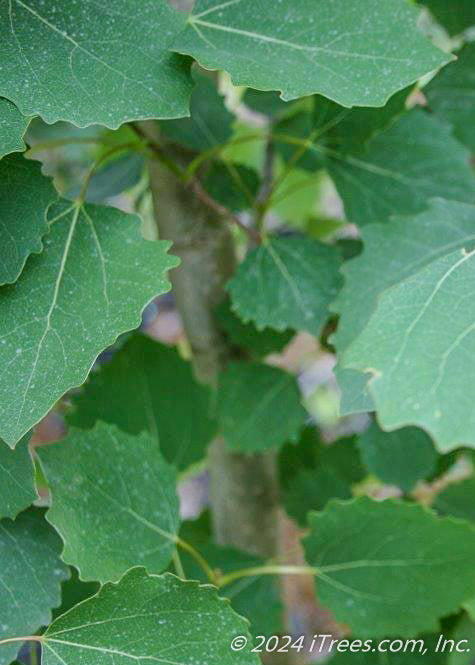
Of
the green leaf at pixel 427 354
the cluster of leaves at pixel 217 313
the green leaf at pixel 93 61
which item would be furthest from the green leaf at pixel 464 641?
the green leaf at pixel 93 61

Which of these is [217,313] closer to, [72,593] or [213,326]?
[213,326]

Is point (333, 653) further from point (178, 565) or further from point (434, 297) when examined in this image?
point (434, 297)

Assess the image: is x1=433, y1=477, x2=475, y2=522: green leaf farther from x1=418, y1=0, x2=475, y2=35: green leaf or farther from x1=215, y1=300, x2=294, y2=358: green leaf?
x1=418, y1=0, x2=475, y2=35: green leaf

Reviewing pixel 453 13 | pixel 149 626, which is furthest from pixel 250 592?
pixel 453 13

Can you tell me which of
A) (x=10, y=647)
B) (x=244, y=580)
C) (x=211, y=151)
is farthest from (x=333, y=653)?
(x=211, y=151)

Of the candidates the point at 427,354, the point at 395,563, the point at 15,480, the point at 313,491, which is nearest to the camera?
the point at 427,354

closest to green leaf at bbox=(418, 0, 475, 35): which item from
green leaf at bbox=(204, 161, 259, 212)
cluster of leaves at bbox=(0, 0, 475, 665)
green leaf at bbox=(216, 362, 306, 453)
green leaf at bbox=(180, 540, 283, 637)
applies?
cluster of leaves at bbox=(0, 0, 475, 665)
